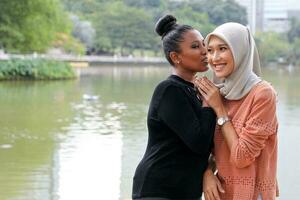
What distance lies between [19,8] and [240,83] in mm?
21165

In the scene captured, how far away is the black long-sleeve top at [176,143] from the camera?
5.14 ft

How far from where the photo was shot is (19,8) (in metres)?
21.9

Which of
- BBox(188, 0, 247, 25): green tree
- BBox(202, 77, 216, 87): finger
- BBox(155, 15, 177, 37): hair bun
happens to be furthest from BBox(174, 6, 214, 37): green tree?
BBox(202, 77, 216, 87): finger

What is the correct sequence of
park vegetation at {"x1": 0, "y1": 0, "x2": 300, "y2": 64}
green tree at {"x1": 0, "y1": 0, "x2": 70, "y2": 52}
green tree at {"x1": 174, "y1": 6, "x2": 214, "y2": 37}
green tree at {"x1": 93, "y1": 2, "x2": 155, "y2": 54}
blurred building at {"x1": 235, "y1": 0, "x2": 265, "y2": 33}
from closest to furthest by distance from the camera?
green tree at {"x1": 0, "y1": 0, "x2": 70, "y2": 52}
park vegetation at {"x1": 0, "y1": 0, "x2": 300, "y2": 64}
green tree at {"x1": 93, "y1": 2, "x2": 155, "y2": 54}
green tree at {"x1": 174, "y1": 6, "x2": 214, "y2": 37}
blurred building at {"x1": 235, "y1": 0, "x2": 265, "y2": 33}

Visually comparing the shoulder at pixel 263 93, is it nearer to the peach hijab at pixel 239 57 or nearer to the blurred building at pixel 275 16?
the peach hijab at pixel 239 57

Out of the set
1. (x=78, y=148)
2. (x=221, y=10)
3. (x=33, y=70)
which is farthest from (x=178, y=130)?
(x=221, y=10)

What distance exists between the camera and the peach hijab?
1.52 m

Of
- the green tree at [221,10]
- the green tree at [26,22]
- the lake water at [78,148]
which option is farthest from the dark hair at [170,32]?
the green tree at [221,10]

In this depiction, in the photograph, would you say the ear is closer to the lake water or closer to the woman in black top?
the woman in black top

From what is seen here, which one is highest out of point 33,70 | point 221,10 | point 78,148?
point 221,10

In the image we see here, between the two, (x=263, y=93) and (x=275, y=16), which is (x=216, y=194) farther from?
(x=275, y=16)

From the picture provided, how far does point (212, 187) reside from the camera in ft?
5.23

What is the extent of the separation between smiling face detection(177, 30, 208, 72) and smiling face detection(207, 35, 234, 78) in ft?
0.26

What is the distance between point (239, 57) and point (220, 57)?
0.05 metres
